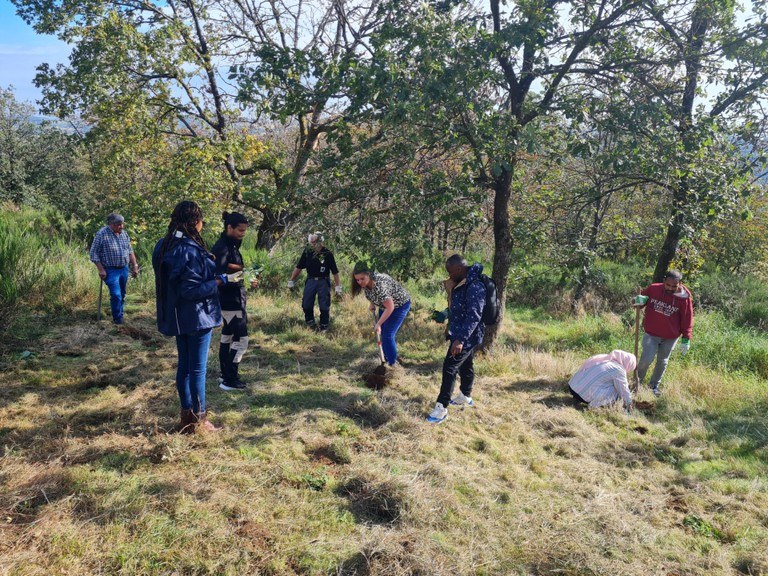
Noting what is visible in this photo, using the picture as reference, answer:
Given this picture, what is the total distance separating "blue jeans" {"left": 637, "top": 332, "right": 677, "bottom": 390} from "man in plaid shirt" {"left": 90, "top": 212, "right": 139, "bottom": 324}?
7.13 m

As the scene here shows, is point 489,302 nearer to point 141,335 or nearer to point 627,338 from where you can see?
point 141,335

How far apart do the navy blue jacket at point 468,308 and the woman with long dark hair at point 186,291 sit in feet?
7.21

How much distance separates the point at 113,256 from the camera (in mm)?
6602

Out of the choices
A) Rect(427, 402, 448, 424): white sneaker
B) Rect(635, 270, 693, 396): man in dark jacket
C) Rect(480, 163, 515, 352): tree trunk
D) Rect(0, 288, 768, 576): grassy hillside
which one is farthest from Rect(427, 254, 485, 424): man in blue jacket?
Rect(635, 270, 693, 396): man in dark jacket

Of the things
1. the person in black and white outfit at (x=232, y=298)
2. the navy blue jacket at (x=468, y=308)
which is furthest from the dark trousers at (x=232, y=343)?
the navy blue jacket at (x=468, y=308)

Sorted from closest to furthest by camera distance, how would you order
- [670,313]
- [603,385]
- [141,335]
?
[603,385] → [670,313] → [141,335]

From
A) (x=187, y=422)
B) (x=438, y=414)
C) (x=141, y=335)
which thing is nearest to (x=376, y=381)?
(x=438, y=414)

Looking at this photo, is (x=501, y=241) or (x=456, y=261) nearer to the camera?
(x=456, y=261)

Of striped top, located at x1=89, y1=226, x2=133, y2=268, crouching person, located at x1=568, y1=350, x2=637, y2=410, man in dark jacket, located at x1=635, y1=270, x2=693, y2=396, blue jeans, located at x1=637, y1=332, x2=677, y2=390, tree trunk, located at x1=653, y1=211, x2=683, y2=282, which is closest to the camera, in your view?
crouching person, located at x1=568, y1=350, x2=637, y2=410

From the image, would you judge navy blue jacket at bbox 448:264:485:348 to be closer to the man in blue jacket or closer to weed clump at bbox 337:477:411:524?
the man in blue jacket

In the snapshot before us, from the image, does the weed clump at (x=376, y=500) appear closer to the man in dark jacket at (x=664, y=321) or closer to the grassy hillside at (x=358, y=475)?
the grassy hillside at (x=358, y=475)

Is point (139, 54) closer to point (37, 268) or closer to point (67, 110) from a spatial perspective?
point (67, 110)

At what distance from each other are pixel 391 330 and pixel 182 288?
113 inches

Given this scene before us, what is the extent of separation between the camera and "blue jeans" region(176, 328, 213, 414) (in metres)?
3.71
